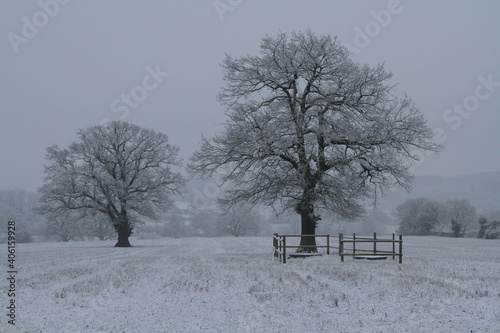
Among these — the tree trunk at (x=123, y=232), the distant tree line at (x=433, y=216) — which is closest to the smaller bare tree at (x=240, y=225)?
the distant tree line at (x=433, y=216)

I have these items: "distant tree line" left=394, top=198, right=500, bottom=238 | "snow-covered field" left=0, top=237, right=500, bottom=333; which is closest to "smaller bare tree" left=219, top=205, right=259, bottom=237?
"distant tree line" left=394, top=198, right=500, bottom=238

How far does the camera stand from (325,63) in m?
27.3

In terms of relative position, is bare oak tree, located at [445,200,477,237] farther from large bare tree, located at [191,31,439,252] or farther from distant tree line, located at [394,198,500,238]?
large bare tree, located at [191,31,439,252]

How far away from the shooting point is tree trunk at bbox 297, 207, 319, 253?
27.9 m

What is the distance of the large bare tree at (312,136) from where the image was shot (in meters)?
27.0

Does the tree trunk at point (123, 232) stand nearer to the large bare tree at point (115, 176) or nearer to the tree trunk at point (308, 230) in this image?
the large bare tree at point (115, 176)

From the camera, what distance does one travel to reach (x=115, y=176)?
47.9 meters

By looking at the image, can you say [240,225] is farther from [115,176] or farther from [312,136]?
[312,136]

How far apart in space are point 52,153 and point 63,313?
38.2 meters

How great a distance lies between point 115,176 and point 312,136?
26711 mm

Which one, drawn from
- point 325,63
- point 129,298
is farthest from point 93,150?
point 129,298

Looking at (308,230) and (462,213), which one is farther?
(462,213)

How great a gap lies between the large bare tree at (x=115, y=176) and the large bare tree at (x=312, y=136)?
20.0 metres

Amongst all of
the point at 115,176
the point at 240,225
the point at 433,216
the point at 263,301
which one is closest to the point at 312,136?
the point at 263,301
